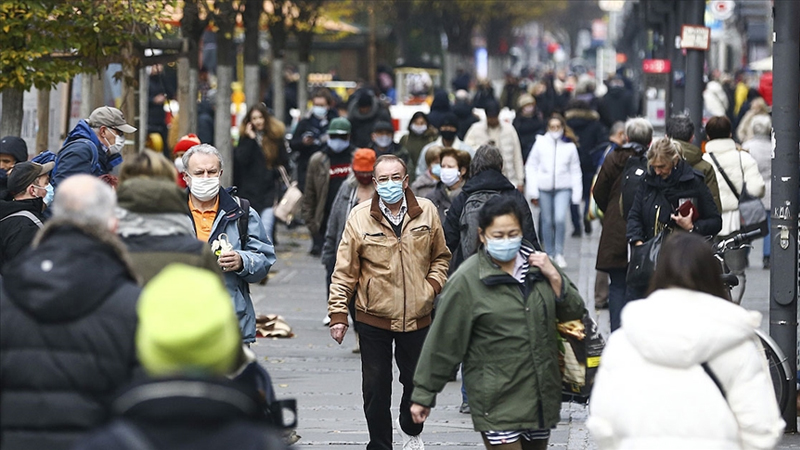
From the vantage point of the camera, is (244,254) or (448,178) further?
(448,178)

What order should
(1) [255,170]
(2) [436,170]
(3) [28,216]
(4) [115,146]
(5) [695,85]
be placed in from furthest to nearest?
(1) [255,170] → (5) [695,85] → (2) [436,170] → (4) [115,146] → (3) [28,216]

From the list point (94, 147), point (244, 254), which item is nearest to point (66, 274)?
point (244, 254)

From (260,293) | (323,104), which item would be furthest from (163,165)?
(323,104)

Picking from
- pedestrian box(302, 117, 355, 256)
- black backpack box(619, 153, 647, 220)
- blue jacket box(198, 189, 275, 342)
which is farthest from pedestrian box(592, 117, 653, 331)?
blue jacket box(198, 189, 275, 342)

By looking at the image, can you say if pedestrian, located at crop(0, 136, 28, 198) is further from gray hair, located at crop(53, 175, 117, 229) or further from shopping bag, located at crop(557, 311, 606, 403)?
gray hair, located at crop(53, 175, 117, 229)

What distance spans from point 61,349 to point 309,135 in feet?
46.9

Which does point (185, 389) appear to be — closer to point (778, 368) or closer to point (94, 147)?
point (778, 368)

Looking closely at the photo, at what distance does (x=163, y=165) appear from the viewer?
18.6ft

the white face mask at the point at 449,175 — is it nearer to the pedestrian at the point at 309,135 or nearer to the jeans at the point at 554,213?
the jeans at the point at 554,213

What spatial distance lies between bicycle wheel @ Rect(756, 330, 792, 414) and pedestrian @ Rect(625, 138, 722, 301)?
3.81 feet

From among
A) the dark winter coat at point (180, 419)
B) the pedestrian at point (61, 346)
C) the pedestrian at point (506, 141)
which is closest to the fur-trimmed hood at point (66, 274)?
Result: the pedestrian at point (61, 346)

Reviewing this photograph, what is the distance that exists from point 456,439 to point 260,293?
7132 millimetres

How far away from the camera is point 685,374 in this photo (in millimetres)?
4945

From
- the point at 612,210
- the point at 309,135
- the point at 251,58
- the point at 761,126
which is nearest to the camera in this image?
the point at 612,210
